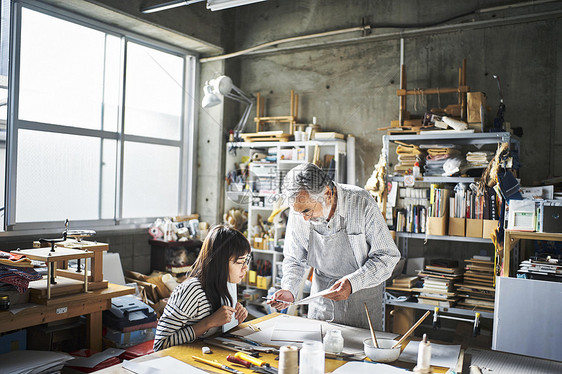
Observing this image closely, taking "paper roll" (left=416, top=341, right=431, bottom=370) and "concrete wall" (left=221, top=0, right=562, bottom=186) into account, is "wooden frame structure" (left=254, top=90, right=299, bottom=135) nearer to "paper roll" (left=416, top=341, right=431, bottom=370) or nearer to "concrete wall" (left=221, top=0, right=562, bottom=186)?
"concrete wall" (left=221, top=0, right=562, bottom=186)

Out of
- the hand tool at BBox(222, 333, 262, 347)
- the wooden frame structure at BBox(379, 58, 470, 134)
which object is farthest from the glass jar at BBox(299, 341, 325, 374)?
the wooden frame structure at BBox(379, 58, 470, 134)

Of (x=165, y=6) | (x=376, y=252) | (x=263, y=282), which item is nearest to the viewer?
(x=376, y=252)

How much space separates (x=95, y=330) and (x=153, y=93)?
10.1ft

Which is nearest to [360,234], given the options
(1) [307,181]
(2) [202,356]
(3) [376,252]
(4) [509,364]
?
(3) [376,252]

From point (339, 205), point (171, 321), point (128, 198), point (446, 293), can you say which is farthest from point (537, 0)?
point (128, 198)

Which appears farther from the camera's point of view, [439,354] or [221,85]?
[221,85]

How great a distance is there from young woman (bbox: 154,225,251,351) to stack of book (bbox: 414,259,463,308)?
2.25 meters

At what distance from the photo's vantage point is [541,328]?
343 cm

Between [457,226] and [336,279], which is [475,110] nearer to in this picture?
[457,226]

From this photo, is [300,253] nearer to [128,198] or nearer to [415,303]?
[415,303]

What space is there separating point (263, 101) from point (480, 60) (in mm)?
2517

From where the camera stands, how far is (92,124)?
505 centimetres

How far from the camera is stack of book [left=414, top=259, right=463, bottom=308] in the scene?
13.7 ft

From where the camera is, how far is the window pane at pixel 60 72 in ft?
14.7
